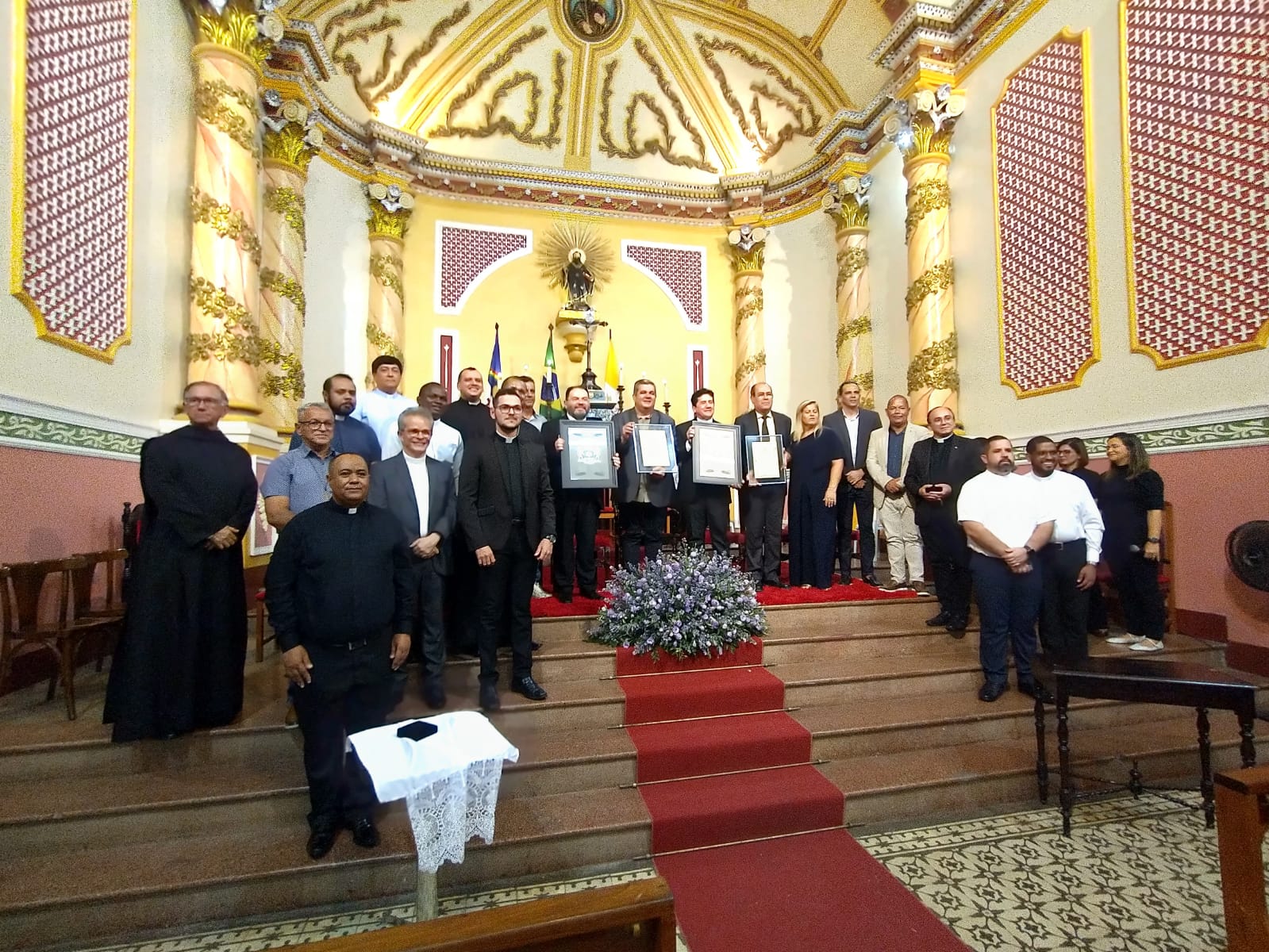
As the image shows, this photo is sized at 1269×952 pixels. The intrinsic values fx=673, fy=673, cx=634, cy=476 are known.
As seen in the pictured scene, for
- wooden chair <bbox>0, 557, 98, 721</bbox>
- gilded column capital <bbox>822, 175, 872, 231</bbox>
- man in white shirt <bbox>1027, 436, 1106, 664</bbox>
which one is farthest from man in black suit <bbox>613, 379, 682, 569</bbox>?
gilded column capital <bbox>822, 175, 872, 231</bbox>

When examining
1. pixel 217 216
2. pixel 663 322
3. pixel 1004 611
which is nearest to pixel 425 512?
pixel 1004 611

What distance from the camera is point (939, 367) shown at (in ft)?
24.2

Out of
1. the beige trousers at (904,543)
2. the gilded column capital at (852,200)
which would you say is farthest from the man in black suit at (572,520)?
the gilded column capital at (852,200)

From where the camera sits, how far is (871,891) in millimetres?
2678

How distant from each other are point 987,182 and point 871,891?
7035mm

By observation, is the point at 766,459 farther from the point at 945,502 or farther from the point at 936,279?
the point at 936,279

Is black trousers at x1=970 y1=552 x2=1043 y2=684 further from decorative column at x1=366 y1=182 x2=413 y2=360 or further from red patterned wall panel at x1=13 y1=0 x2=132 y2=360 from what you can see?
decorative column at x1=366 y1=182 x2=413 y2=360

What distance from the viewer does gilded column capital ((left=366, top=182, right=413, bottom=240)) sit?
8.97m

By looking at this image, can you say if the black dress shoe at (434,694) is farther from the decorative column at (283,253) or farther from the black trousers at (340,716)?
the decorative column at (283,253)

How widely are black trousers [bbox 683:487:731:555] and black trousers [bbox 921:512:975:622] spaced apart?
1.47 metres

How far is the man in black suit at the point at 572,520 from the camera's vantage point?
15.8 feet

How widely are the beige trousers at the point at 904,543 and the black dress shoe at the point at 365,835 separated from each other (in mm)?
4353

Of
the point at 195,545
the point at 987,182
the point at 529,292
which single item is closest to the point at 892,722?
the point at 195,545

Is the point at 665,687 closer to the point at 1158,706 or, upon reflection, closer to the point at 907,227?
the point at 1158,706
